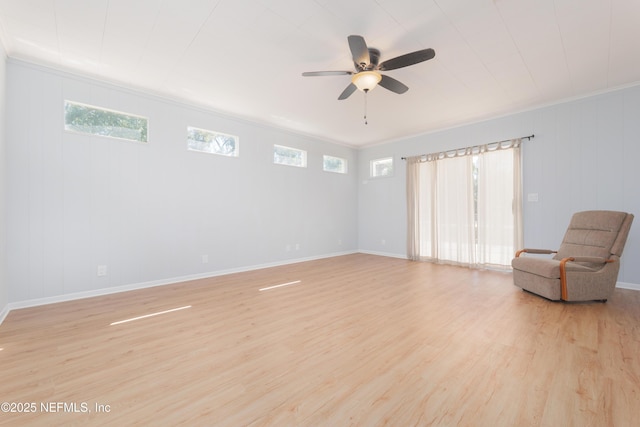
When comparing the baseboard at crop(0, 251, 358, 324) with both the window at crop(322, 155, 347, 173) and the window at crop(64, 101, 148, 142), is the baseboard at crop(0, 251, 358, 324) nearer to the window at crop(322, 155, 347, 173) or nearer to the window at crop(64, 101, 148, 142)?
the window at crop(64, 101, 148, 142)

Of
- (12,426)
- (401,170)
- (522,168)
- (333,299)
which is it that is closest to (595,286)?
(522,168)

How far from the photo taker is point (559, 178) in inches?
169

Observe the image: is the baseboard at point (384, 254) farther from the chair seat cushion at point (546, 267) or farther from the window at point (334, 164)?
the chair seat cushion at point (546, 267)

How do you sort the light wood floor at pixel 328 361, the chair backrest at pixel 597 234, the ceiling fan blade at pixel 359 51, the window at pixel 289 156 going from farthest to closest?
1. the window at pixel 289 156
2. the chair backrest at pixel 597 234
3. the ceiling fan blade at pixel 359 51
4. the light wood floor at pixel 328 361

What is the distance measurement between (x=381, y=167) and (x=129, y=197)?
5.50 m

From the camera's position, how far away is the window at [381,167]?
6.68m

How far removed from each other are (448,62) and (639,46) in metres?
1.99

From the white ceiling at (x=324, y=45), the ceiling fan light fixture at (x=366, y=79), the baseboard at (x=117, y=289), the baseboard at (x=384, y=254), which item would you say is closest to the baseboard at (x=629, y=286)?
the white ceiling at (x=324, y=45)

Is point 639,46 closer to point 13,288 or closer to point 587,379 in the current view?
point 587,379

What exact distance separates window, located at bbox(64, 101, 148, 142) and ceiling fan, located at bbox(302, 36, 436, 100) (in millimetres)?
2818

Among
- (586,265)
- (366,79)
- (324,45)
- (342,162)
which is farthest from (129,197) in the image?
(586,265)

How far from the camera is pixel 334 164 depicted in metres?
6.90

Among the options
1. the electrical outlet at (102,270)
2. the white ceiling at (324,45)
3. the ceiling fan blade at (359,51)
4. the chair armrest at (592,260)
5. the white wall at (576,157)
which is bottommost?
the electrical outlet at (102,270)

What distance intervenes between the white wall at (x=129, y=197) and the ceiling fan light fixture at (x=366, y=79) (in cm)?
290
